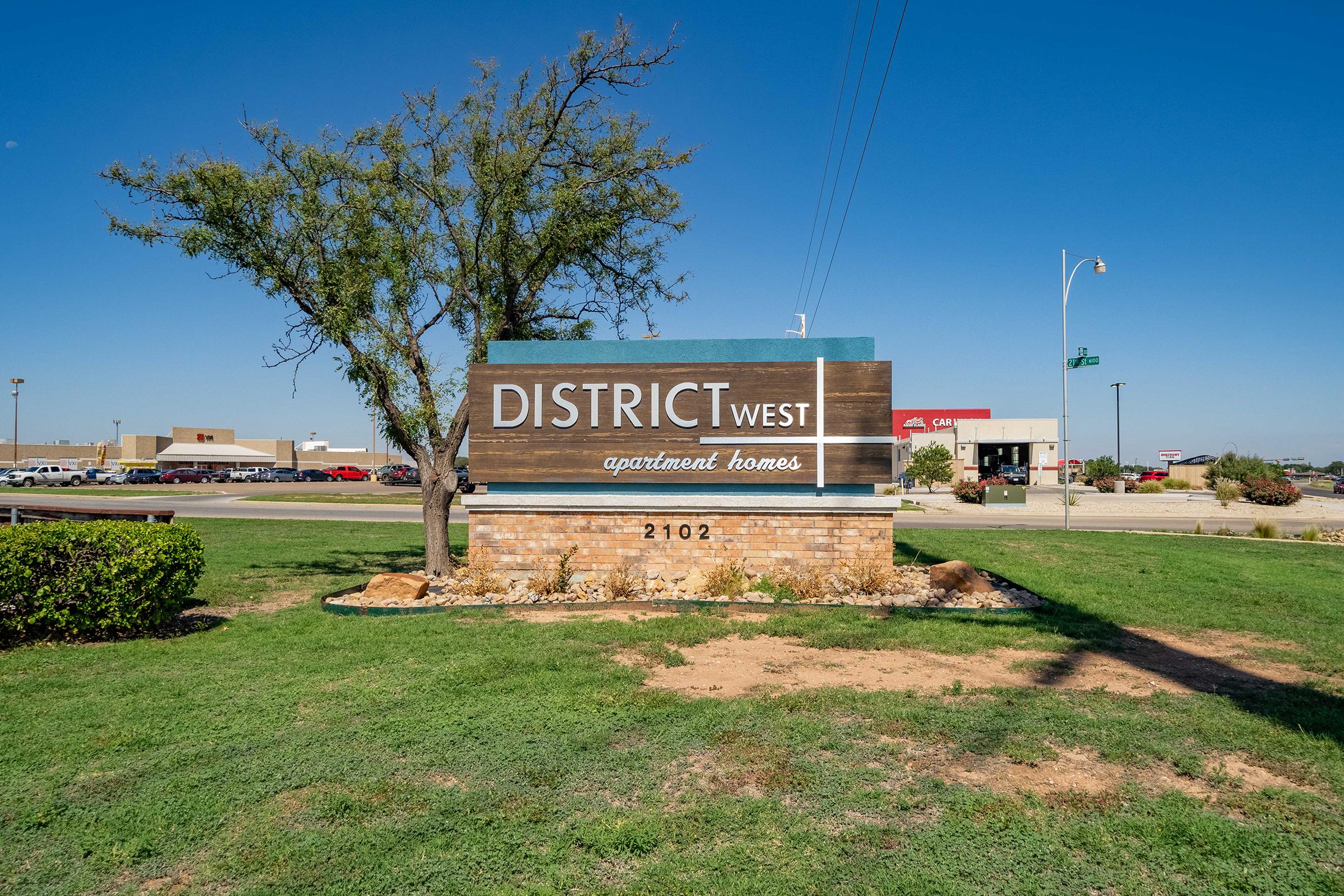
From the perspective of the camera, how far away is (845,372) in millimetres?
11008

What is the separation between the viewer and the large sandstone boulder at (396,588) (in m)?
10.3

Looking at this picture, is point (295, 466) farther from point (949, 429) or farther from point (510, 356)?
point (510, 356)

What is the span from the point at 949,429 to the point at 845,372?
58505 mm

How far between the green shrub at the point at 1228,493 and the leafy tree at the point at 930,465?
532 inches

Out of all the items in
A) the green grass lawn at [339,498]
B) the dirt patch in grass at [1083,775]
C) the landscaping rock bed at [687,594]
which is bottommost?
the dirt patch in grass at [1083,775]

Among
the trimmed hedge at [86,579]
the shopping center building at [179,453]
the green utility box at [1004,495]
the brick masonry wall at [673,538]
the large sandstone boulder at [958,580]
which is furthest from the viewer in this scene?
the shopping center building at [179,453]

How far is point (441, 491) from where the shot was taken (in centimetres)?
1206

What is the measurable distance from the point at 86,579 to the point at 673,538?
7168 mm

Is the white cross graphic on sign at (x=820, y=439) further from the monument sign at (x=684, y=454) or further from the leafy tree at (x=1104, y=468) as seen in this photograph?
the leafy tree at (x=1104, y=468)

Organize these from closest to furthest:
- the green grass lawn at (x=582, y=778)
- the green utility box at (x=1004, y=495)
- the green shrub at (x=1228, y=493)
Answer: the green grass lawn at (x=582, y=778), the green shrub at (x=1228, y=493), the green utility box at (x=1004, y=495)

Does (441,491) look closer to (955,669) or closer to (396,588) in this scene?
(396,588)

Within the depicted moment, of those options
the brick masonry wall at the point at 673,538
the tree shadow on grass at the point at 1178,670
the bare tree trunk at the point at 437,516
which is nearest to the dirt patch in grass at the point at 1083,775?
the tree shadow on grass at the point at 1178,670

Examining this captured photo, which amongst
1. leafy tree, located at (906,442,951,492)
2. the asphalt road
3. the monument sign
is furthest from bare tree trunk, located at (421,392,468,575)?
leafy tree, located at (906,442,951,492)

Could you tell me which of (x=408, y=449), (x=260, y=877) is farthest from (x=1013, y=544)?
(x=260, y=877)
